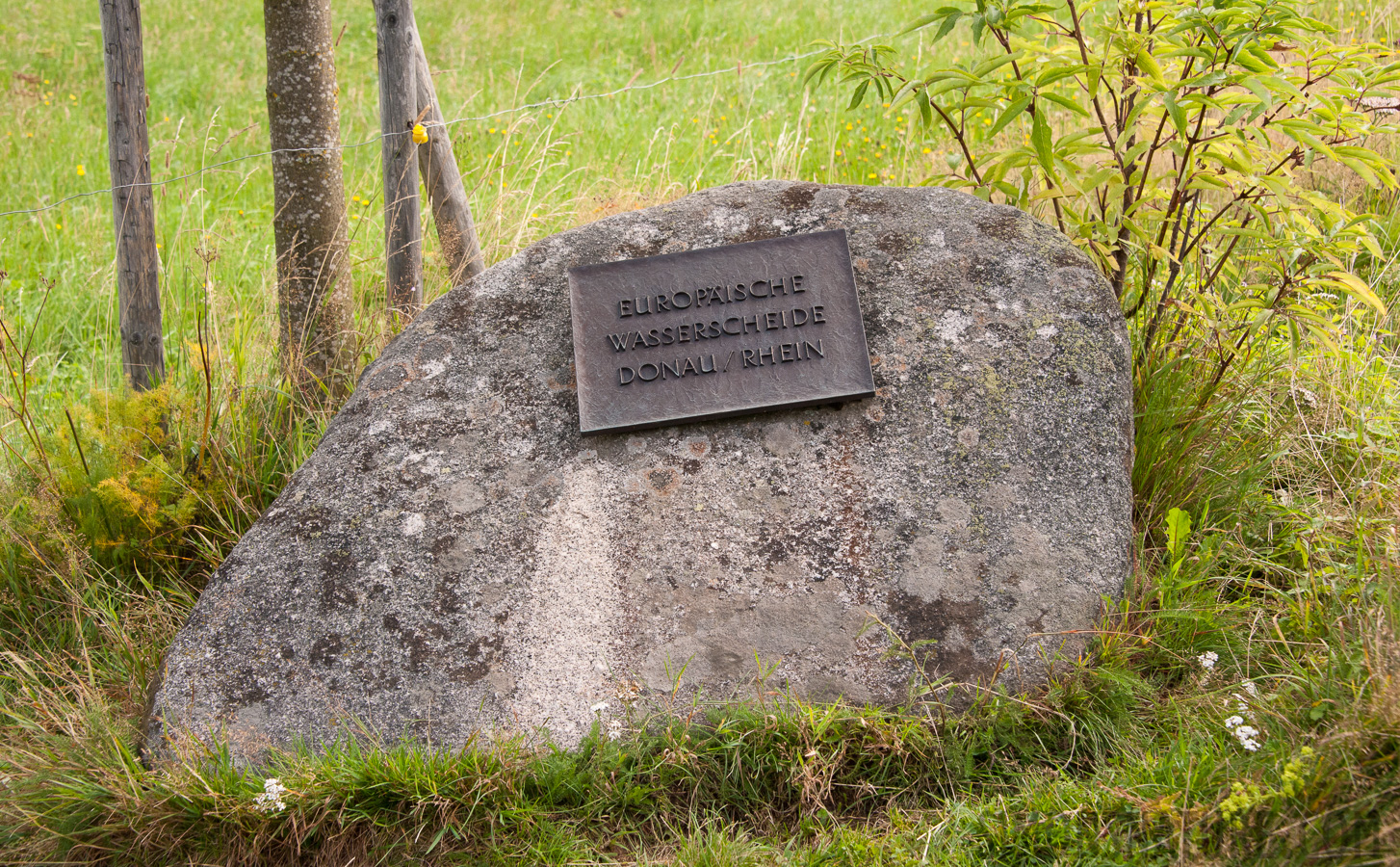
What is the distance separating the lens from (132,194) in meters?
3.19

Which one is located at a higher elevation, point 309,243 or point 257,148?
point 257,148

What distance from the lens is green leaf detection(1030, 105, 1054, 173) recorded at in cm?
267

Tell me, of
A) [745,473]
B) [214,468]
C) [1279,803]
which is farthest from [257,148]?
[1279,803]

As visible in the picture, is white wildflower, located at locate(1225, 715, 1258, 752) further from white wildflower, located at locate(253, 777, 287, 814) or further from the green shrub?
white wildflower, located at locate(253, 777, 287, 814)

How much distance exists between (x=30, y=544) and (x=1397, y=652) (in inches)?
144

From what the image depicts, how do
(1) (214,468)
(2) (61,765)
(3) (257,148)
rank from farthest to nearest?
(3) (257,148) < (1) (214,468) < (2) (61,765)

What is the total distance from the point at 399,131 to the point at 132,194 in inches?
38.3

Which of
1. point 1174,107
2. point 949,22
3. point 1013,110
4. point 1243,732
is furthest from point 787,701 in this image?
point 949,22

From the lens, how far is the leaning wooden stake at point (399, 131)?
359cm

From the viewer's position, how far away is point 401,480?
261 centimetres

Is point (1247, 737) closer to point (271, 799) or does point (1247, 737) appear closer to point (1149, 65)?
point (1149, 65)

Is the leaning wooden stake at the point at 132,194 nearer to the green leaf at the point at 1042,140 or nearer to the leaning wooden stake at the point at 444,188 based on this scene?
the leaning wooden stake at the point at 444,188

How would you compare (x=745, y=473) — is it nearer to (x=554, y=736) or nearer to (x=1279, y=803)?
→ (x=554, y=736)

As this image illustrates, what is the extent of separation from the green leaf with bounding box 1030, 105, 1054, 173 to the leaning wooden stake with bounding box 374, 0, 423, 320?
233cm
